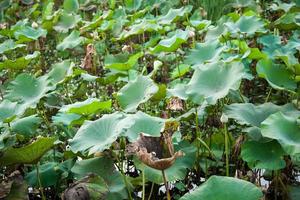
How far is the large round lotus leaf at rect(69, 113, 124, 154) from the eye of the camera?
1.71 m

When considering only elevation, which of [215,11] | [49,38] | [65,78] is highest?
[65,78]

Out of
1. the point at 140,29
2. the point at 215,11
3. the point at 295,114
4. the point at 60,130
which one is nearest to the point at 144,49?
the point at 140,29

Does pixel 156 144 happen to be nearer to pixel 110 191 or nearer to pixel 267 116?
pixel 110 191

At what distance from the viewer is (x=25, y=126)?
205 centimetres

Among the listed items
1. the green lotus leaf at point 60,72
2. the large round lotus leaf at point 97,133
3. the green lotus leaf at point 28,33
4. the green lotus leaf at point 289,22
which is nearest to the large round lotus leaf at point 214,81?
the large round lotus leaf at point 97,133

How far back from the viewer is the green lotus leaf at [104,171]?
5.91 ft

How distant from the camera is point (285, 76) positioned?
2.15 meters

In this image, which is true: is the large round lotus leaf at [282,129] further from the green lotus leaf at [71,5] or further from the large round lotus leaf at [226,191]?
the green lotus leaf at [71,5]

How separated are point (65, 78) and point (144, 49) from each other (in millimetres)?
925

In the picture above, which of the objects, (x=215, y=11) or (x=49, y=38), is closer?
(x=215, y=11)

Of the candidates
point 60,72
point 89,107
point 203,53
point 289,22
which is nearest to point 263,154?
point 89,107

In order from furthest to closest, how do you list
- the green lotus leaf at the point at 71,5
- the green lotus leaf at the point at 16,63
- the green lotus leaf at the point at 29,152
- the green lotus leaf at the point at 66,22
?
1. the green lotus leaf at the point at 71,5
2. the green lotus leaf at the point at 66,22
3. the green lotus leaf at the point at 16,63
4. the green lotus leaf at the point at 29,152

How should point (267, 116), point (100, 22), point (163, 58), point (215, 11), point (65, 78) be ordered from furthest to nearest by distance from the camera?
point (215, 11) < point (100, 22) < point (163, 58) < point (65, 78) < point (267, 116)

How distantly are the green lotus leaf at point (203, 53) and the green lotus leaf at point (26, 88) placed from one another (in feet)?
2.17
